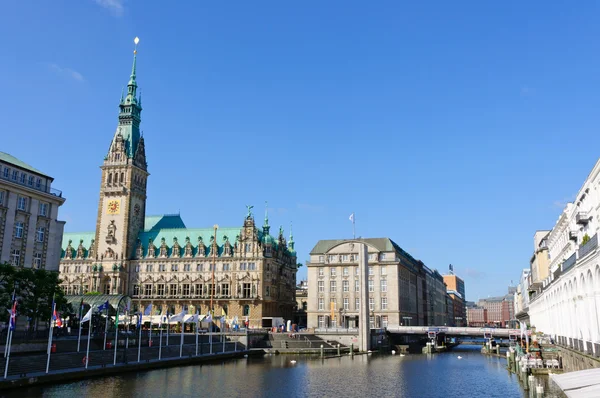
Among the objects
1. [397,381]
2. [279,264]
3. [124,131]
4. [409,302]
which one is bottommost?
[397,381]

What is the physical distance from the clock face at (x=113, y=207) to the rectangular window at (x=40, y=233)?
242ft

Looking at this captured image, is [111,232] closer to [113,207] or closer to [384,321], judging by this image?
[113,207]

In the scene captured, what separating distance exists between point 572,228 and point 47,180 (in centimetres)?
7754

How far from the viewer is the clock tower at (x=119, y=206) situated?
158 meters

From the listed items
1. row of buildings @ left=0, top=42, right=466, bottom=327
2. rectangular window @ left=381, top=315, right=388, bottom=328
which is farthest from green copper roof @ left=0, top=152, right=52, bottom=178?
rectangular window @ left=381, top=315, right=388, bottom=328

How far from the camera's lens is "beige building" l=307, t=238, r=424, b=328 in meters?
147

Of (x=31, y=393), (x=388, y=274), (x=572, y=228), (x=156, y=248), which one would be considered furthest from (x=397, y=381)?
(x=156, y=248)

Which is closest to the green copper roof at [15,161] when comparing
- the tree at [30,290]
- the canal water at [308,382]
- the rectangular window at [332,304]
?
the tree at [30,290]

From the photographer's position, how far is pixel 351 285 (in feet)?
488

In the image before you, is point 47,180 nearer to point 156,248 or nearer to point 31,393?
point 31,393

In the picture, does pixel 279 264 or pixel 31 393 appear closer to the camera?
pixel 31 393

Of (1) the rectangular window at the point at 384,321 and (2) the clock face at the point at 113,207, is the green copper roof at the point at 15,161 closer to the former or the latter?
(2) the clock face at the point at 113,207

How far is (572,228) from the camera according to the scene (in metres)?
73.1

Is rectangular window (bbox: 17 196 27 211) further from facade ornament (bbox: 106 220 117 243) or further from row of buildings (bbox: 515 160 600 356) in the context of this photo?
facade ornament (bbox: 106 220 117 243)
